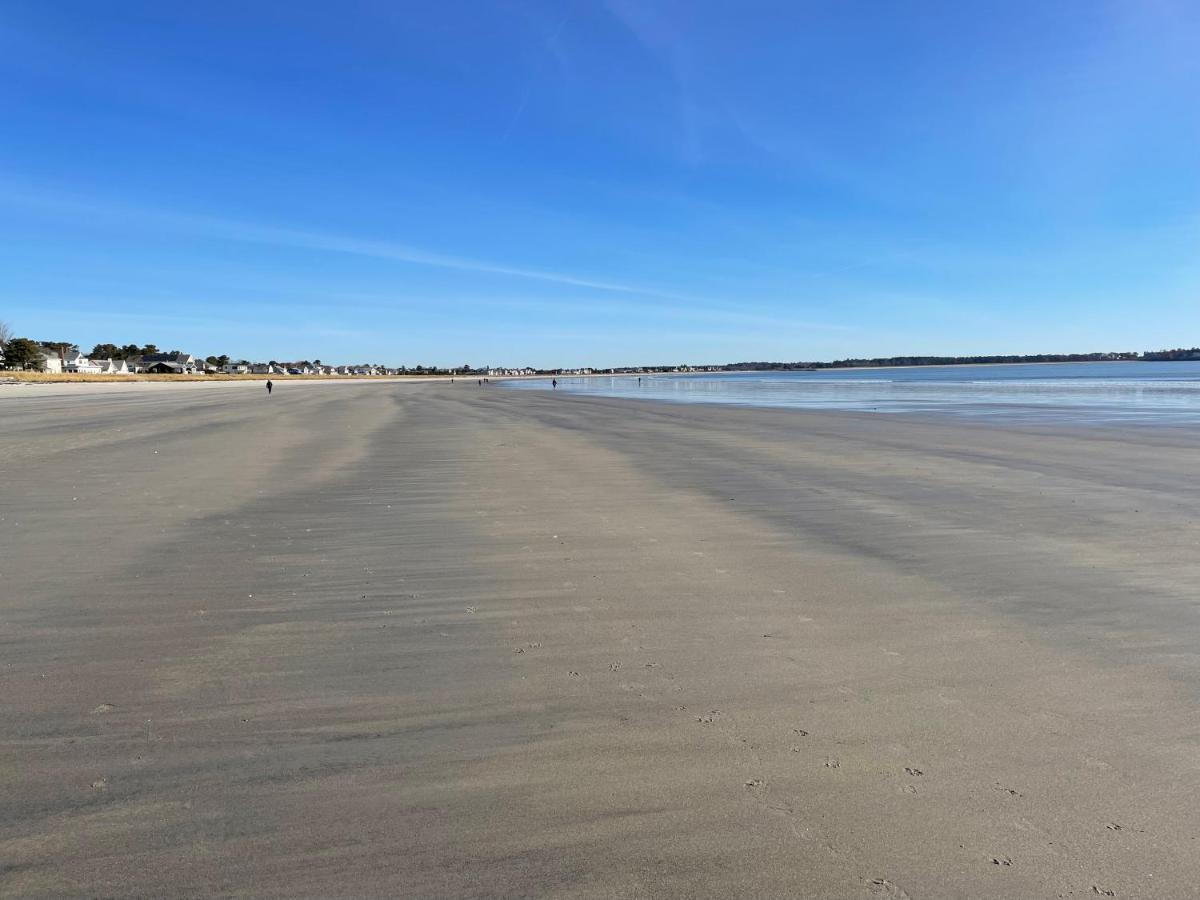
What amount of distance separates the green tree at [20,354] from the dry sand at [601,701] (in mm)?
127482

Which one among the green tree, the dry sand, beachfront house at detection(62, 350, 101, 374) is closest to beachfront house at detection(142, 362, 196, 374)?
beachfront house at detection(62, 350, 101, 374)

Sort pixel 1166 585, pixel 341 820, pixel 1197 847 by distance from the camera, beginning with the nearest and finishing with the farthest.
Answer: pixel 1197 847
pixel 341 820
pixel 1166 585

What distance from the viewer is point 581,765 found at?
3010mm

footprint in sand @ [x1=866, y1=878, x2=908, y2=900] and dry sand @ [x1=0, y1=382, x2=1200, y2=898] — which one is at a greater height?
dry sand @ [x1=0, y1=382, x2=1200, y2=898]

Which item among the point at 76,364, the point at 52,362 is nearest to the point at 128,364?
the point at 76,364

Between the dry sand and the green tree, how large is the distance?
12748cm

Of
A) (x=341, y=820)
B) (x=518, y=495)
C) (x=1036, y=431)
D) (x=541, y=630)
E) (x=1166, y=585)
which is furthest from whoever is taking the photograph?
(x=1036, y=431)

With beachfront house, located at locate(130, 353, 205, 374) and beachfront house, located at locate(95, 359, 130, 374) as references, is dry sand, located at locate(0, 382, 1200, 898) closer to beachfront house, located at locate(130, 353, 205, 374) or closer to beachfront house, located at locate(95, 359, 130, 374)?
beachfront house, located at locate(95, 359, 130, 374)

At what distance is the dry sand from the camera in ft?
8.00

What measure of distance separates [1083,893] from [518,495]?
25.5 ft

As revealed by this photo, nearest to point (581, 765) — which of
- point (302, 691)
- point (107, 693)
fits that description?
point (302, 691)

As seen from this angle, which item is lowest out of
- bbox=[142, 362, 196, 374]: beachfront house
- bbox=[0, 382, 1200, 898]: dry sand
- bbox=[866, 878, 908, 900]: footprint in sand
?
bbox=[866, 878, 908, 900]: footprint in sand

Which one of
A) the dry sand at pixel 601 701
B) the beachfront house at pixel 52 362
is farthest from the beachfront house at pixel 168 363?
the dry sand at pixel 601 701

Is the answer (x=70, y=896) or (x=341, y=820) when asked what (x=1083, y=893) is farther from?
(x=70, y=896)
